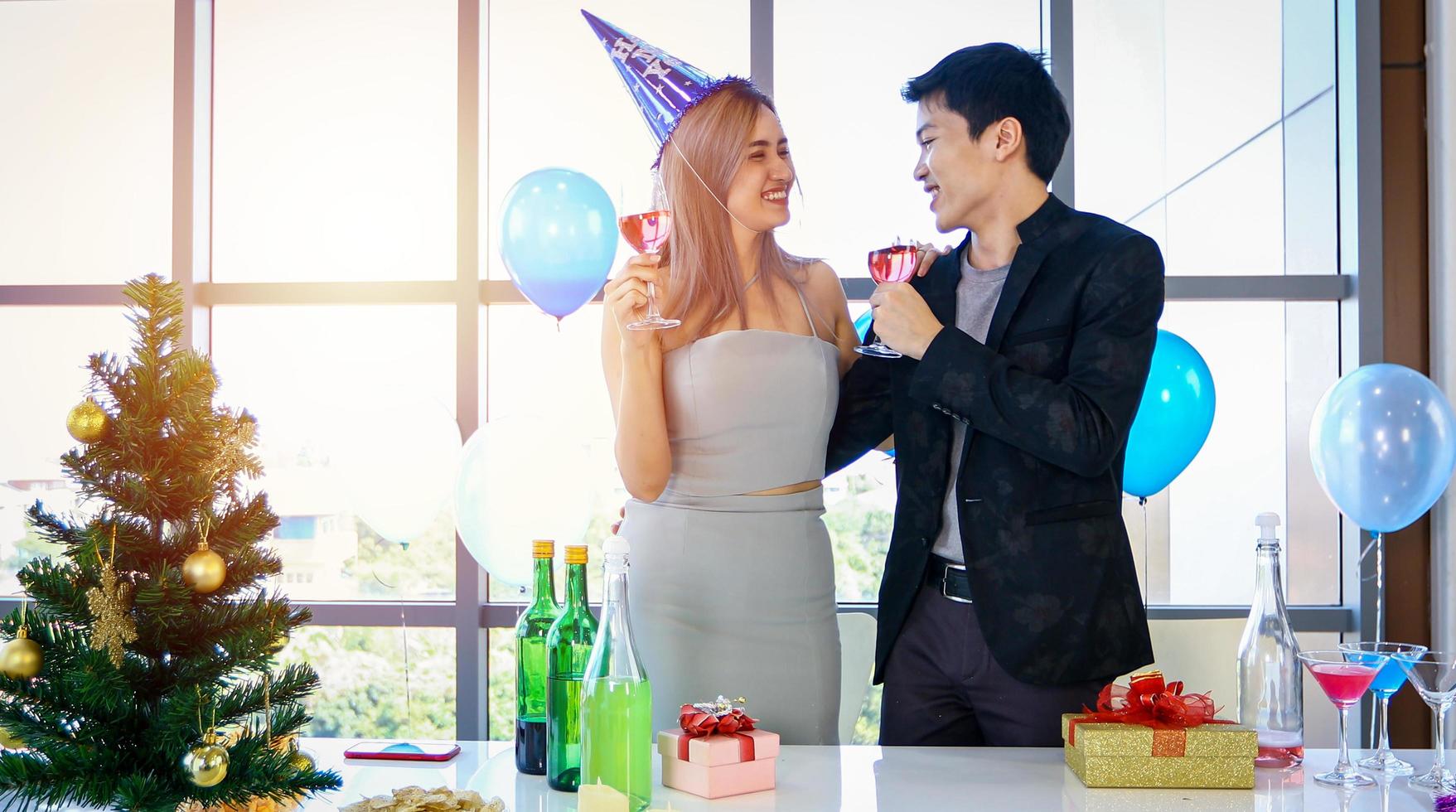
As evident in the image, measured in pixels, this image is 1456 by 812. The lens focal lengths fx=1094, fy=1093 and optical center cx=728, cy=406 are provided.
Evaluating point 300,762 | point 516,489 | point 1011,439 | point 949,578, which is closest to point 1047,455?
point 1011,439

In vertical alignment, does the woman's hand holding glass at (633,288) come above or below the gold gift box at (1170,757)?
above

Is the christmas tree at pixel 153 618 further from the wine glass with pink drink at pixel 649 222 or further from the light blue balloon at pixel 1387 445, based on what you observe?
the light blue balloon at pixel 1387 445

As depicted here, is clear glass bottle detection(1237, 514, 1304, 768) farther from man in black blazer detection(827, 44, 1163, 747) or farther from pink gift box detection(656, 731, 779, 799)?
pink gift box detection(656, 731, 779, 799)

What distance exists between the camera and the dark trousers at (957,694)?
64.4 inches

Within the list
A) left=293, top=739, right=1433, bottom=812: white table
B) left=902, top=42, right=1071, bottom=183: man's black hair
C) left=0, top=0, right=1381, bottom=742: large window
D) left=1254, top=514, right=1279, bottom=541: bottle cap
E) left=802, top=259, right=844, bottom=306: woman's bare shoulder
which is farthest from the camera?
left=0, top=0, right=1381, bottom=742: large window

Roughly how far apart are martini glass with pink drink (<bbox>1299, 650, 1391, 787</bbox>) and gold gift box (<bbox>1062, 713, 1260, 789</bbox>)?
10cm

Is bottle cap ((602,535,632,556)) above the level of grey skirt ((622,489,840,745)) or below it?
above

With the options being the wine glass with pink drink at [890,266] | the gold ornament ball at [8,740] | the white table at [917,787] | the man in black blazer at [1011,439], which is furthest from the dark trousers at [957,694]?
the gold ornament ball at [8,740]

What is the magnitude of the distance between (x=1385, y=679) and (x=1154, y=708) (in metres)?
0.25

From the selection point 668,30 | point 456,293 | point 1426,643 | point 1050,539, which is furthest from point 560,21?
point 1426,643

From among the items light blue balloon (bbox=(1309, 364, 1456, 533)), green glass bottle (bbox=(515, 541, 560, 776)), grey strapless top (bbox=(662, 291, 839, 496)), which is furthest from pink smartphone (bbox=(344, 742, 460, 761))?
light blue balloon (bbox=(1309, 364, 1456, 533))

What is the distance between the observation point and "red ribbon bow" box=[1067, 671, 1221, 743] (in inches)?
47.8

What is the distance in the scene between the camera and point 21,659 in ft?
2.83

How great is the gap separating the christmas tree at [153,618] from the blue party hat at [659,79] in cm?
117
